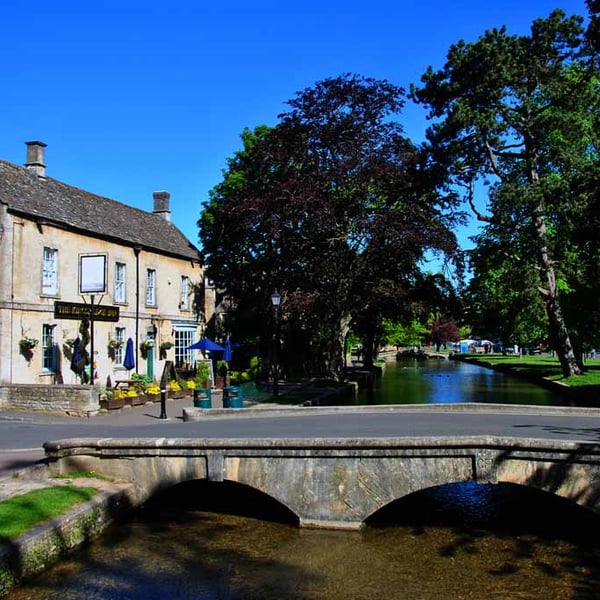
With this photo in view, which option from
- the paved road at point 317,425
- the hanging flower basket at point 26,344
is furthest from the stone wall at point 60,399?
the hanging flower basket at point 26,344

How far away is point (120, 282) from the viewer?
28.8m

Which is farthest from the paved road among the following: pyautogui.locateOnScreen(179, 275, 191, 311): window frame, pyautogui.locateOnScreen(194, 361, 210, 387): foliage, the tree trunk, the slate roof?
the tree trunk

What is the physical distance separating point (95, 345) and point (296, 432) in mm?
14923

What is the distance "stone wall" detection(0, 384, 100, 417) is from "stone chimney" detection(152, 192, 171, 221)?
1874 cm

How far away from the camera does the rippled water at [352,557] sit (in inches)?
342

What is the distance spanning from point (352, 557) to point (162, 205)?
3199 cm

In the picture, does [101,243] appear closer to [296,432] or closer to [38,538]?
[296,432]

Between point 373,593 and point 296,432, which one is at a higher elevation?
point 296,432

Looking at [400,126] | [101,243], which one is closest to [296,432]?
[101,243]

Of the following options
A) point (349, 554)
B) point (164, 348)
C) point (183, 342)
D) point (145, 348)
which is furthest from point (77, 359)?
point (349, 554)

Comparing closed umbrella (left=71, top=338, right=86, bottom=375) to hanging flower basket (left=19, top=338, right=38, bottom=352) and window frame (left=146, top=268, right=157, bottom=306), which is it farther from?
window frame (left=146, top=268, right=157, bottom=306)

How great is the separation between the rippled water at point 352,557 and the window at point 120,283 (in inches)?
664

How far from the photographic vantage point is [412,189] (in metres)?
31.5

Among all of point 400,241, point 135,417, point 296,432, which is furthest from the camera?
point 400,241
